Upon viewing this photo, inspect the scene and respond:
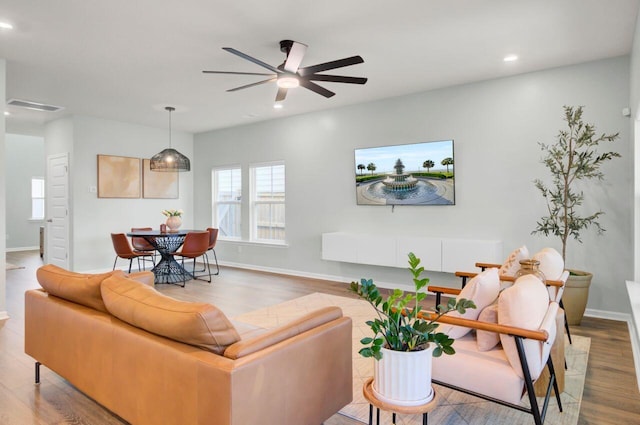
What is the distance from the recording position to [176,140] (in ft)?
26.4

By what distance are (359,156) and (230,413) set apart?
15.7 feet

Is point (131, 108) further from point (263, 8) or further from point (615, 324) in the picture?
point (615, 324)

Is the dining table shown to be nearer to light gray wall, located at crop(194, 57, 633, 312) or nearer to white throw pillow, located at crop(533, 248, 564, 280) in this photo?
light gray wall, located at crop(194, 57, 633, 312)

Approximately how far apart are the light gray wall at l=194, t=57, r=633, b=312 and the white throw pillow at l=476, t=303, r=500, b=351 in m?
2.88

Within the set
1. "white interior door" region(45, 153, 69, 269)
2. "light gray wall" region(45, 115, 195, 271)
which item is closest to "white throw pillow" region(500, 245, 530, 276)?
"light gray wall" region(45, 115, 195, 271)

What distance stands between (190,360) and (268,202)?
5.71 metres

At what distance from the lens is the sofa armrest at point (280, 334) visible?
5.17 feet

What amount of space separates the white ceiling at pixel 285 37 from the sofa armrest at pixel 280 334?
2.31m

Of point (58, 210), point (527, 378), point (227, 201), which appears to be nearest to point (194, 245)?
point (227, 201)

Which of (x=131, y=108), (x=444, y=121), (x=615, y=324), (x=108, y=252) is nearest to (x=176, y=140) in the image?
(x=131, y=108)

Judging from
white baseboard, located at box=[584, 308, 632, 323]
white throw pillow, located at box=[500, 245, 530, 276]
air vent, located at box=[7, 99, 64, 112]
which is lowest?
white baseboard, located at box=[584, 308, 632, 323]

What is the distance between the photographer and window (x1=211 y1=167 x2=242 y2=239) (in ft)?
25.2

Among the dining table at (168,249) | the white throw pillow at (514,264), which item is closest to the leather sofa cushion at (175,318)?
the white throw pillow at (514,264)

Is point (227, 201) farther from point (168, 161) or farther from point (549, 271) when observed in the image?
point (549, 271)
